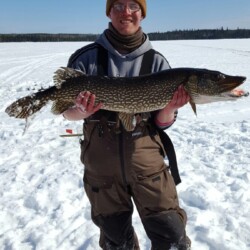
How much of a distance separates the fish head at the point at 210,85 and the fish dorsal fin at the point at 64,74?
774 millimetres

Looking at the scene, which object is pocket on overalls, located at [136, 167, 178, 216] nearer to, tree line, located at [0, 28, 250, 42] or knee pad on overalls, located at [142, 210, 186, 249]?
knee pad on overalls, located at [142, 210, 186, 249]

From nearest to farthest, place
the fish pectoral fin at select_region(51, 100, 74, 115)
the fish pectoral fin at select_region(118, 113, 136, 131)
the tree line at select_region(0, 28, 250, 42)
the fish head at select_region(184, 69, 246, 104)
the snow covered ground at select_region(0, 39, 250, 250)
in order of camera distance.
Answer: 1. the fish pectoral fin at select_region(118, 113, 136, 131)
2. the fish head at select_region(184, 69, 246, 104)
3. the fish pectoral fin at select_region(51, 100, 74, 115)
4. the snow covered ground at select_region(0, 39, 250, 250)
5. the tree line at select_region(0, 28, 250, 42)

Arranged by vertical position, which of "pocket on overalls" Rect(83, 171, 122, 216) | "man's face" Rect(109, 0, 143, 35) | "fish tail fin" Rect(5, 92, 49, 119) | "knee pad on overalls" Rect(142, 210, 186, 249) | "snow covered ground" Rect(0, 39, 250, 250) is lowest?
"snow covered ground" Rect(0, 39, 250, 250)

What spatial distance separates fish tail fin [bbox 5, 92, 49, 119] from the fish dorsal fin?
20cm

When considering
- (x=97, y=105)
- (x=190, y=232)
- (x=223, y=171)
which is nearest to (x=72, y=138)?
(x=223, y=171)

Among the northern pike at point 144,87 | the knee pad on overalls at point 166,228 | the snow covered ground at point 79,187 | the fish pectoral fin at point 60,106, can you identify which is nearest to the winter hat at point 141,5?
the northern pike at point 144,87

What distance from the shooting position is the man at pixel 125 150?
8.11ft

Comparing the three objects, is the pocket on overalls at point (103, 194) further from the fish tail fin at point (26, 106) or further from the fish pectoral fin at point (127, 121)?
the fish tail fin at point (26, 106)

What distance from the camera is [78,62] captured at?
2.58 m

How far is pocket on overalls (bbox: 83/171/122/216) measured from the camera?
252cm

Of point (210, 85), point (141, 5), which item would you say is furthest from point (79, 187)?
point (141, 5)

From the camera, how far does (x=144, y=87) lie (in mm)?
2600

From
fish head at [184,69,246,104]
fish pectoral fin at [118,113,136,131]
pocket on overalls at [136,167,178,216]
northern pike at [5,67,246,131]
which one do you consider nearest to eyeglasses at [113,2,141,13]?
northern pike at [5,67,246,131]

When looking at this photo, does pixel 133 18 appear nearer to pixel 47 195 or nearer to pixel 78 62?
pixel 78 62
